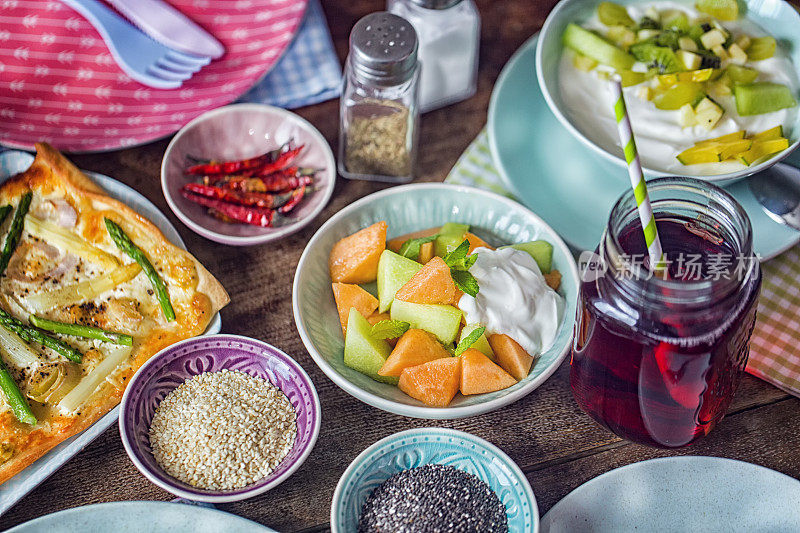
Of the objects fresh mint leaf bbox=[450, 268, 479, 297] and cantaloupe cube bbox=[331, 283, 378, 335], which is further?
cantaloupe cube bbox=[331, 283, 378, 335]

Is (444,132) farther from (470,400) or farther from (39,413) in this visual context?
(39,413)

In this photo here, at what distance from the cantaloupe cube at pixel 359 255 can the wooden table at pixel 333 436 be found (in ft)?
0.60

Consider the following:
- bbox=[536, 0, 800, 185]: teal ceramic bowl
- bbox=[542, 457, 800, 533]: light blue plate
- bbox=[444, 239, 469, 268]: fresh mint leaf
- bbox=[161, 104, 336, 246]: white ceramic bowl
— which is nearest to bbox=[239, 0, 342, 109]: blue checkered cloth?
bbox=[161, 104, 336, 246]: white ceramic bowl

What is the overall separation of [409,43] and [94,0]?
1.03 m

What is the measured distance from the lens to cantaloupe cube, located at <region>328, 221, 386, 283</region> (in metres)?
1.93

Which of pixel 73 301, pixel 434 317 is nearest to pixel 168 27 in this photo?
pixel 73 301

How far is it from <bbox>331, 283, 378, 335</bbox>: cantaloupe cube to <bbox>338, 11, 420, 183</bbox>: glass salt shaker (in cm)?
46

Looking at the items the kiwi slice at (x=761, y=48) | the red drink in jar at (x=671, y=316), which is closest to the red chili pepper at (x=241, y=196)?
the red drink in jar at (x=671, y=316)

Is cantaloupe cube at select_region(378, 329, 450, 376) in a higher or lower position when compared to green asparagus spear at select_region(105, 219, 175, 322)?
lower

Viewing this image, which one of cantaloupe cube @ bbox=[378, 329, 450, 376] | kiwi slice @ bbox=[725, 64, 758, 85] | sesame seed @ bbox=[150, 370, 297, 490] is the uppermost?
kiwi slice @ bbox=[725, 64, 758, 85]

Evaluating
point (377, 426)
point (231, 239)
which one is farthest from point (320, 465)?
point (231, 239)

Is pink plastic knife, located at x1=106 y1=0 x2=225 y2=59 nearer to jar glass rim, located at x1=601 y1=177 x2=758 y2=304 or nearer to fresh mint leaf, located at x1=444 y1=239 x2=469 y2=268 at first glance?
fresh mint leaf, located at x1=444 y1=239 x2=469 y2=268

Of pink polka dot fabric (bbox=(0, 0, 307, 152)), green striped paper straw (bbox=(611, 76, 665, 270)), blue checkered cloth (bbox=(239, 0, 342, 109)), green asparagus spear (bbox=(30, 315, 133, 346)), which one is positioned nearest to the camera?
green striped paper straw (bbox=(611, 76, 665, 270))

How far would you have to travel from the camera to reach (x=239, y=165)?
222cm
